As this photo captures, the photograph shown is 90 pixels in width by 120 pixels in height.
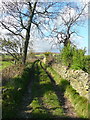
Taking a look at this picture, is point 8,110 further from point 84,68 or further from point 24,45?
point 24,45

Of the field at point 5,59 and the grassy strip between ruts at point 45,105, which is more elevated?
the field at point 5,59

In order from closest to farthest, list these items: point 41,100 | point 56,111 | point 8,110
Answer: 1. point 8,110
2. point 56,111
3. point 41,100

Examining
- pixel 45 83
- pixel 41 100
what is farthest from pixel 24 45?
pixel 41 100

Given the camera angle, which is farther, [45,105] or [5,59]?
[5,59]

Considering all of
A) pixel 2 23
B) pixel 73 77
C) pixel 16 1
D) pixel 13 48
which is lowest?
pixel 73 77

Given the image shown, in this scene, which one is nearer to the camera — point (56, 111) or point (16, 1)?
point (56, 111)

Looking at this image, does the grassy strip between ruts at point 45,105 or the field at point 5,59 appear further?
the field at point 5,59

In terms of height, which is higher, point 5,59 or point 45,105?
point 5,59

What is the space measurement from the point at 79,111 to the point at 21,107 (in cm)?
204

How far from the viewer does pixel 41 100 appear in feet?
22.2

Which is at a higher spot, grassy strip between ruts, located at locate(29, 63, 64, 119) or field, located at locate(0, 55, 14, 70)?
field, located at locate(0, 55, 14, 70)

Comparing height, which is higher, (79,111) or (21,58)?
(21,58)

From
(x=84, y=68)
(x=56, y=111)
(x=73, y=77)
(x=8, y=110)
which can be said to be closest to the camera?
(x=8, y=110)

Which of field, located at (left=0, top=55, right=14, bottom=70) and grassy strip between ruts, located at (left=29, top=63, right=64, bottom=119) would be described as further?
field, located at (left=0, top=55, right=14, bottom=70)
